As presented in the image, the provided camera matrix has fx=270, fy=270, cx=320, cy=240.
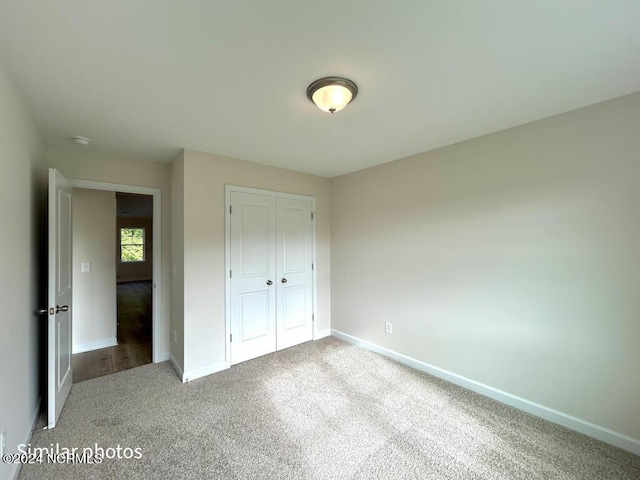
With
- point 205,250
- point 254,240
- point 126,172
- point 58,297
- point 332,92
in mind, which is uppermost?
point 332,92

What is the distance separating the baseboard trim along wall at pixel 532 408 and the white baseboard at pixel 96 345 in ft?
12.0

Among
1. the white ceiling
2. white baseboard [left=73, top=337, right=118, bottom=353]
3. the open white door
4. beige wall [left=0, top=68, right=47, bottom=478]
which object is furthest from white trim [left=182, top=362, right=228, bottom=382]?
the white ceiling

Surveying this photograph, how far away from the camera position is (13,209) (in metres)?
1.66

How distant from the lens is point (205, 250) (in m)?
2.88

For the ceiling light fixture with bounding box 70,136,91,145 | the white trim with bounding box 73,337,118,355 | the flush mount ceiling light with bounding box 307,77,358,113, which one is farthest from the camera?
the white trim with bounding box 73,337,118,355

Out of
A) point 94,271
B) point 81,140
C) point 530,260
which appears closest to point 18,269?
point 81,140

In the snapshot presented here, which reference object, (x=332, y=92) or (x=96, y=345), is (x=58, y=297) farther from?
(x=332, y=92)

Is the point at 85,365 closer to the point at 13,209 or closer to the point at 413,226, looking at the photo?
the point at 13,209

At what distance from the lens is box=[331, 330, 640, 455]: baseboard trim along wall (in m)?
1.84

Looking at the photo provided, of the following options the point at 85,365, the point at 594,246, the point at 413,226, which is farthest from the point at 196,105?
the point at 85,365

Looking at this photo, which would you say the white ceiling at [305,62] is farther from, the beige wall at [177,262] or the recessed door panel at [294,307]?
the recessed door panel at [294,307]

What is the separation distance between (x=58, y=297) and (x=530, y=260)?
3824 millimetres

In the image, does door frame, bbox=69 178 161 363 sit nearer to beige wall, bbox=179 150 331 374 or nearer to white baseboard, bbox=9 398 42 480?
beige wall, bbox=179 150 331 374

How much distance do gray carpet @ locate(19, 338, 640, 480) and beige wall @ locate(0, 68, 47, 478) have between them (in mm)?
357
